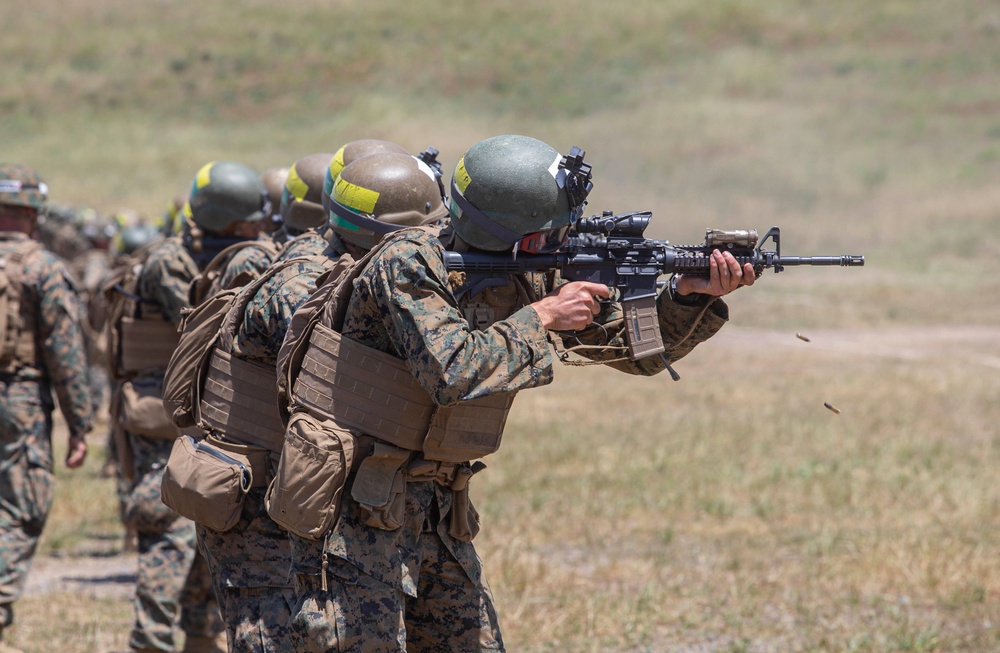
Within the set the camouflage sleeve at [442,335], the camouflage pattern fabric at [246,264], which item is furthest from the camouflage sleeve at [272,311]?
the camouflage pattern fabric at [246,264]

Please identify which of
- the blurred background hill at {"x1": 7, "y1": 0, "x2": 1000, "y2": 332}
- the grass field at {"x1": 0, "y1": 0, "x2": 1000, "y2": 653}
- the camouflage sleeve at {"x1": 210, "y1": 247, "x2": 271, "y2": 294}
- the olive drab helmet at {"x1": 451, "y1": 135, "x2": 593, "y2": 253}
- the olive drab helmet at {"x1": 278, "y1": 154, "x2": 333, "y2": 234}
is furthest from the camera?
the blurred background hill at {"x1": 7, "y1": 0, "x2": 1000, "y2": 332}

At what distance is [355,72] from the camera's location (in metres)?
54.0

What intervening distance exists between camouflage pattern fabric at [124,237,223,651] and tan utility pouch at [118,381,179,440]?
0.07 m

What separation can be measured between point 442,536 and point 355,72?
51819mm

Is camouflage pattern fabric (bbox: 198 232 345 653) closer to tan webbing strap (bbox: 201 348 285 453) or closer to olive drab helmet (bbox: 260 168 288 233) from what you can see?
tan webbing strap (bbox: 201 348 285 453)

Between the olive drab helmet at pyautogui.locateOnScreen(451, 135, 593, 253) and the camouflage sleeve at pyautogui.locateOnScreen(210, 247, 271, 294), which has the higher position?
the olive drab helmet at pyautogui.locateOnScreen(451, 135, 593, 253)

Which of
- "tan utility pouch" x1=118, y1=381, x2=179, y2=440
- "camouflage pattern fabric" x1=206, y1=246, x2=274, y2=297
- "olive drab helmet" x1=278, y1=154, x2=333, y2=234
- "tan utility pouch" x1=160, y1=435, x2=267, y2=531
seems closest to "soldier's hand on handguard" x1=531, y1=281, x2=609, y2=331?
"tan utility pouch" x1=160, y1=435, x2=267, y2=531

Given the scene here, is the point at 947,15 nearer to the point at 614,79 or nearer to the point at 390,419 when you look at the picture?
the point at 614,79

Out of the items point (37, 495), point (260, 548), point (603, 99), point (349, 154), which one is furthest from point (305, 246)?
point (603, 99)

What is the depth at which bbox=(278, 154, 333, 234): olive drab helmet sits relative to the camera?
225 inches

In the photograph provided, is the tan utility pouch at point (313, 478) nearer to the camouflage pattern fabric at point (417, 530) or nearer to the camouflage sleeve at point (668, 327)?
the camouflage pattern fabric at point (417, 530)

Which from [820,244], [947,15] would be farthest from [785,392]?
[947,15]

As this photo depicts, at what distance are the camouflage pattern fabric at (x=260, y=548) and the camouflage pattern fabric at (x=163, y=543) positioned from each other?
1584 millimetres

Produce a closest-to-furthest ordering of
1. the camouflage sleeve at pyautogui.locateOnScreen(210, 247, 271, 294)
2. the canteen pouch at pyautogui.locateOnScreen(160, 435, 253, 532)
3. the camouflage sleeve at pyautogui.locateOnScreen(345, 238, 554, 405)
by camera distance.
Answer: the camouflage sleeve at pyautogui.locateOnScreen(345, 238, 554, 405), the canteen pouch at pyautogui.locateOnScreen(160, 435, 253, 532), the camouflage sleeve at pyautogui.locateOnScreen(210, 247, 271, 294)
